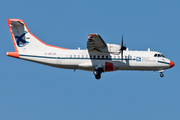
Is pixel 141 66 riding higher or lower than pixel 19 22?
lower

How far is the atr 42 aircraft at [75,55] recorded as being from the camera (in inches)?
1257

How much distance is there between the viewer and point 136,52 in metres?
33.3

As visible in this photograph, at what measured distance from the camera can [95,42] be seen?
3069 cm

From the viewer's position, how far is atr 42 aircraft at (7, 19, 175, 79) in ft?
105

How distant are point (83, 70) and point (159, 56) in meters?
7.17

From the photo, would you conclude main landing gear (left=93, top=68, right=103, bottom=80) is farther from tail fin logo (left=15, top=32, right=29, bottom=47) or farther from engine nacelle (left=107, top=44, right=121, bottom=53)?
tail fin logo (left=15, top=32, right=29, bottom=47)

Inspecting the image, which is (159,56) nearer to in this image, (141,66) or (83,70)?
(141,66)

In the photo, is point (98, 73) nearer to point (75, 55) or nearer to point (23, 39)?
point (75, 55)

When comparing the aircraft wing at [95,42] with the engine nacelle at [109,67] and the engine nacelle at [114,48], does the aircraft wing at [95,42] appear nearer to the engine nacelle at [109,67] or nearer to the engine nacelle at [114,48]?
the engine nacelle at [114,48]

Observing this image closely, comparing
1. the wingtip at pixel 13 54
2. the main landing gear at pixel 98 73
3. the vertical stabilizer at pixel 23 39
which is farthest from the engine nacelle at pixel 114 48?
the wingtip at pixel 13 54

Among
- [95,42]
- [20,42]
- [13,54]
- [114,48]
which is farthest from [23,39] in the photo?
[114,48]

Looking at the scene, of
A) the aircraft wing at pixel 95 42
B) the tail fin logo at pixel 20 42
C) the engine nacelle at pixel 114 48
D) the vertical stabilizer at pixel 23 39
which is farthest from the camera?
the tail fin logo at pixel 20 42

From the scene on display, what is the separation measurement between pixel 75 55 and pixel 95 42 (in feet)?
8.37

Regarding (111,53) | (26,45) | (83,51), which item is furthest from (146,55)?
(26,45)
